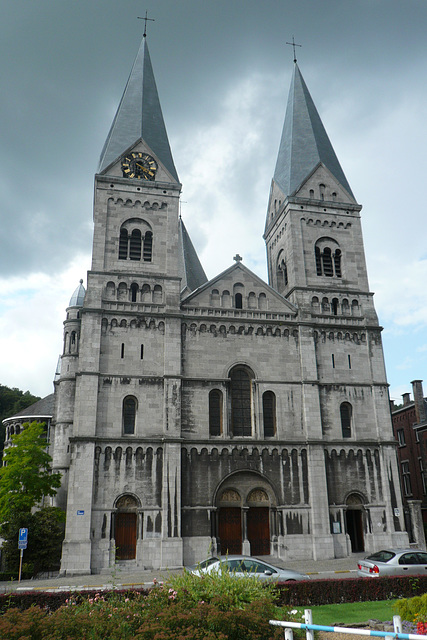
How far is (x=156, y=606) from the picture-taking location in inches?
449

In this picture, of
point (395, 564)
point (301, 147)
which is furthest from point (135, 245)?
point (395, 564)

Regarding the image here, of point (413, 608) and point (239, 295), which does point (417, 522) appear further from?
point (413, 608)

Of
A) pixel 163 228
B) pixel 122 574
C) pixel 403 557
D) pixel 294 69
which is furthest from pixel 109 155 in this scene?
pixel 403 557

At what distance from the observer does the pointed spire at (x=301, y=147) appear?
130 feet

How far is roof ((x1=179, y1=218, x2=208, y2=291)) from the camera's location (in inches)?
1678

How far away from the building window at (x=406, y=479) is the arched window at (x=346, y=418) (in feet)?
64.7

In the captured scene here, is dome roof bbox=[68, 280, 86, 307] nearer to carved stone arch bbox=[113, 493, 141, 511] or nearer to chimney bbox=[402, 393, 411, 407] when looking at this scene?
carved stone arch bbox=[113, 493, 141, 511]

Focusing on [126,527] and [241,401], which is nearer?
[126,527]

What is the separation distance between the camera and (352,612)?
1506 centimetres

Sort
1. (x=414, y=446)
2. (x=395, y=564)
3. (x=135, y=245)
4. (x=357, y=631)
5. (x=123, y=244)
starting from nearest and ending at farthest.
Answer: (x=357, y=631) < (x=395, y=564) < (x=123, y=244) < (x=135, y=245) < (x=414, y=446)

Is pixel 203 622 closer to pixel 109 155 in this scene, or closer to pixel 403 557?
pixel 403 557

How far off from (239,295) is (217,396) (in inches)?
278

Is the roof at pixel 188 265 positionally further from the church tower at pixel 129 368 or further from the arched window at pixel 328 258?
the arched window at pixel 328 258

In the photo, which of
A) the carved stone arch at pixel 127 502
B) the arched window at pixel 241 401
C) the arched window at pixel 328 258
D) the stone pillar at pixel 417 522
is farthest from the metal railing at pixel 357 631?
the arched window at pixel 328 258
